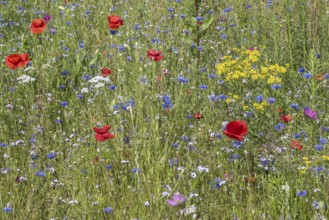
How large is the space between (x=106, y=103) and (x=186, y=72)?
27.4 inches

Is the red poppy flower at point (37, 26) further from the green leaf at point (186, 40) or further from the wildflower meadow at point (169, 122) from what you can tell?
the green leaf at point (186, 40)

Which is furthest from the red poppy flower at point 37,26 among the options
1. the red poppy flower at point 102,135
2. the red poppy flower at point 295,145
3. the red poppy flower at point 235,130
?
the red poppy flower at point 295,145

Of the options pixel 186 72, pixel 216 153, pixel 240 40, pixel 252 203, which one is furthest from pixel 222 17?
pixel 252 203

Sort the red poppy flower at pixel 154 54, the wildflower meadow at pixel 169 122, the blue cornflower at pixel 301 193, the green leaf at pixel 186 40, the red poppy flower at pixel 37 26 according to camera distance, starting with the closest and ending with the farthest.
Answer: the blue cornflower at pixel 301 193, the wildflower meadow at pixel 169 122, the red poppy flower at pixel 154 54, the red poppy flower at pixel 37 26, the green leaf at pixel 186 40

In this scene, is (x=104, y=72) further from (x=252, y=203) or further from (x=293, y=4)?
(x=293, y=4)

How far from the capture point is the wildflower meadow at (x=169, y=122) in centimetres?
264

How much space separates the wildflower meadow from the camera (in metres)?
2.64

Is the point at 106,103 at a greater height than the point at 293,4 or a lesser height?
lesser

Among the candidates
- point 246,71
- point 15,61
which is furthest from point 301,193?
point 15,61

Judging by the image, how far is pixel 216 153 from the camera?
2908 mm

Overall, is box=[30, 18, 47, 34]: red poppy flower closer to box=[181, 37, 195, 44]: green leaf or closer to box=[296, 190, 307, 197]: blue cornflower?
box=[181, 37, 195, 44]: green leaf

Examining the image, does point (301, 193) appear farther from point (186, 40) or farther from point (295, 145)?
point (186, 40)

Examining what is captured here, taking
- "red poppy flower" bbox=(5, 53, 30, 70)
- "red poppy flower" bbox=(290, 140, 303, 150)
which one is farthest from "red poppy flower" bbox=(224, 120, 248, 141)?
"red poppy flower" bbox=(5, 53, 30, 70)

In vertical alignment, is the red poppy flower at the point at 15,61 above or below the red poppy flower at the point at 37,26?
below
